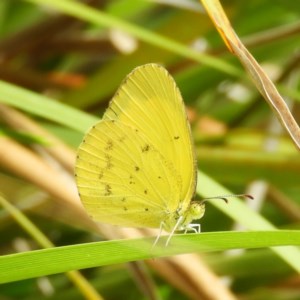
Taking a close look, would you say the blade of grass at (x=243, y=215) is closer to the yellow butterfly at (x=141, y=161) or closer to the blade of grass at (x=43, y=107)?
the yellow butterfly at (x=141, y=161)

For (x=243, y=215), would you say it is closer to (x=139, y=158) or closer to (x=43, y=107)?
(x=139, y=158)

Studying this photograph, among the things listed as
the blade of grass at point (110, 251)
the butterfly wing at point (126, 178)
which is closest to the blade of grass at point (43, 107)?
the butterfly wing at point (126, 178)

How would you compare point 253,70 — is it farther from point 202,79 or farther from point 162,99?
point 202,79

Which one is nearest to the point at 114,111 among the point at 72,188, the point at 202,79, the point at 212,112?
the point at 72,188

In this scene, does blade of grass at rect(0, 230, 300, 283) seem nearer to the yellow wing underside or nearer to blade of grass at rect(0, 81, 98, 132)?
the yellow wing underside

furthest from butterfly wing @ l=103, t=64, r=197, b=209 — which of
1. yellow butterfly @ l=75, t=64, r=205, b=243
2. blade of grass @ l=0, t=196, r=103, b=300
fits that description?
blade of grass @ l=0, t=196, r=103, b=300
